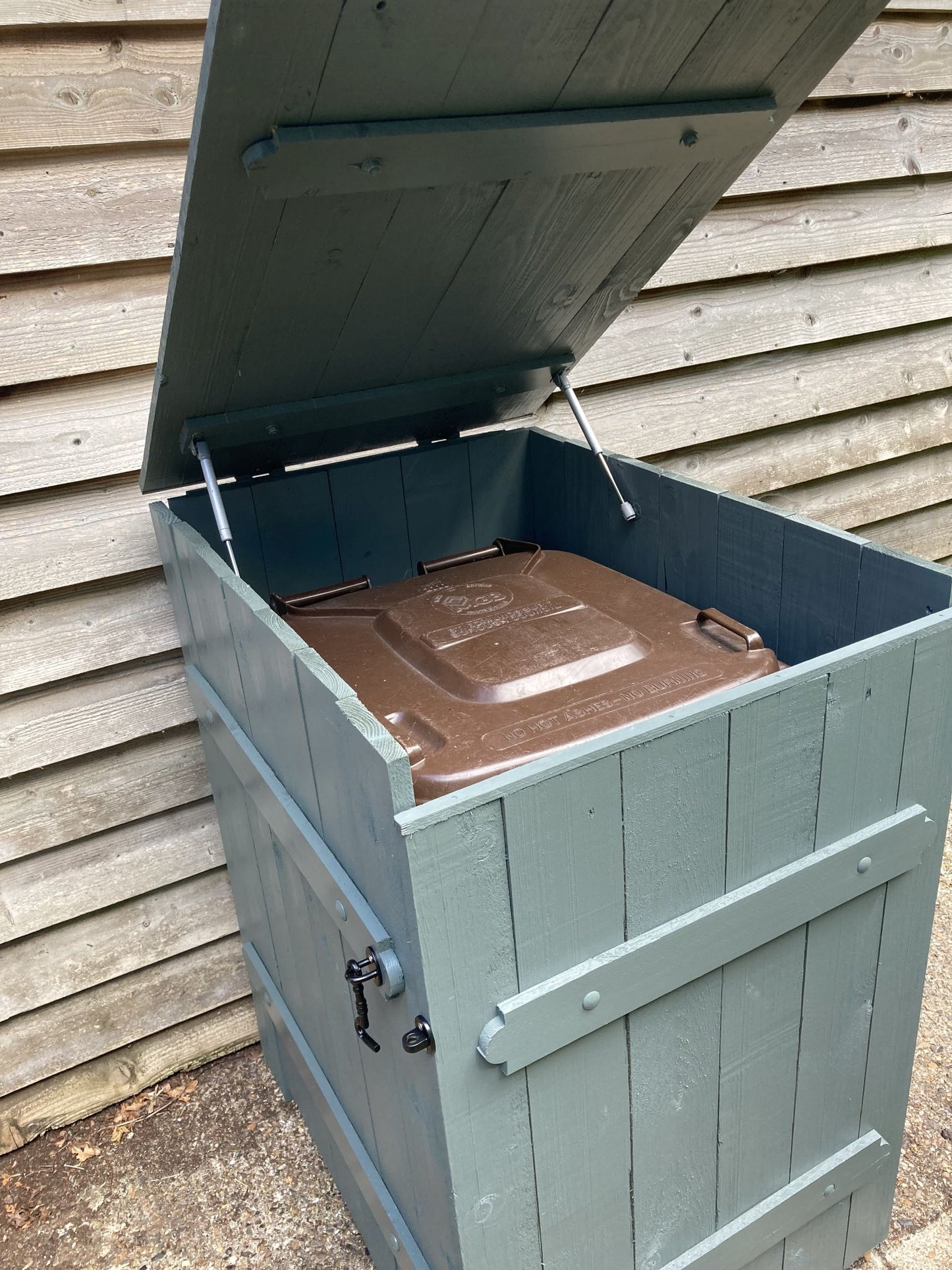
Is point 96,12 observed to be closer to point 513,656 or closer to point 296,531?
point 296,531

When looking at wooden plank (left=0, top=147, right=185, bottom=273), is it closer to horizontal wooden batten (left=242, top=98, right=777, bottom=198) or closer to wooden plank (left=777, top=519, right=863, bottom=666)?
horizontal wooden batten (left=242, top=98, right=777, bottom=198)

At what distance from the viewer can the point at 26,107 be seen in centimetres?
159

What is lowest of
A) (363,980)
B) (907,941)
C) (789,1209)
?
(789,1209)

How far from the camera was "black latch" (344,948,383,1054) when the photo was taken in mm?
1055

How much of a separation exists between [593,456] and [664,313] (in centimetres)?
73

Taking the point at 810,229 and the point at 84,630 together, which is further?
the point at 810,229

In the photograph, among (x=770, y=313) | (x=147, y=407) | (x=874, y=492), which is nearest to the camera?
(x=147, y=407)

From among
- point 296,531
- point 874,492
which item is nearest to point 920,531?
point 874,492

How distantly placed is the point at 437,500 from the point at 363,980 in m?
1.18

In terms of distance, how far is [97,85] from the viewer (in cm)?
163

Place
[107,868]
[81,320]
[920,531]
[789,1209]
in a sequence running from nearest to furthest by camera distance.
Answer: [789,1209] < [81,320] < [107,868] < [920,531]

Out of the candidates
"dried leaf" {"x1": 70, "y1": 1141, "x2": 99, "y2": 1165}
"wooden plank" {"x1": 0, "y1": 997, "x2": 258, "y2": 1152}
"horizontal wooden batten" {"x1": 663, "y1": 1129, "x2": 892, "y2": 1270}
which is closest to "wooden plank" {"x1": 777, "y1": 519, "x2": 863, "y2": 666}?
"horizontal wooden batten" {"x1": 663, "y1": 1129, "x2": 892, "y2": 1270}

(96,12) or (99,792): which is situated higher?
(96,12)

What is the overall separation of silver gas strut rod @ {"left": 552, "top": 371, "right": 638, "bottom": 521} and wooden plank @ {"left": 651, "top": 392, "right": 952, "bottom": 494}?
709 millimetres
